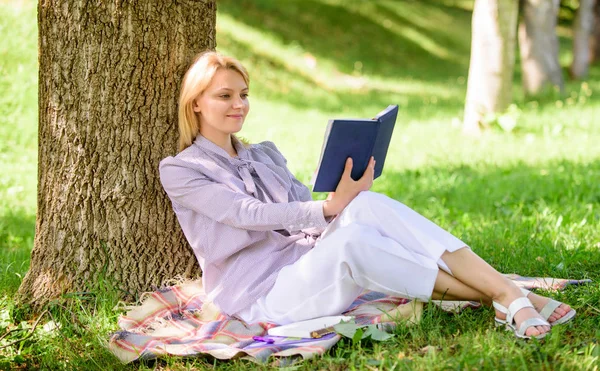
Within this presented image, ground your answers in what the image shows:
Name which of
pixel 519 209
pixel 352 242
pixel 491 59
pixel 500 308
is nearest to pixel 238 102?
pixel 352 242

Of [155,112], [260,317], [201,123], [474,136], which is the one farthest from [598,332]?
[474,136]

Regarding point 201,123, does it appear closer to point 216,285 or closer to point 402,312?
point 216,285

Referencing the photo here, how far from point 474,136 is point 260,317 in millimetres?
6274

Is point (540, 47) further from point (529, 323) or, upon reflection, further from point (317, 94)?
point (529, 323)

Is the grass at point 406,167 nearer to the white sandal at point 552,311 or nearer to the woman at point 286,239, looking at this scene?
the white sandal at point 552,311

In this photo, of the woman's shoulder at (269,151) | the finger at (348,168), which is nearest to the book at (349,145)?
the finger at (348,168)

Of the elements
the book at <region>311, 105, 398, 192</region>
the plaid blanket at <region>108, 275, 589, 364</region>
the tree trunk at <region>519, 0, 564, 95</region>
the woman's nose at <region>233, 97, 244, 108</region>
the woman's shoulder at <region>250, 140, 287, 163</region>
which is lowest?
the plaid blanket at <region>108, 275, 589, 364</region>

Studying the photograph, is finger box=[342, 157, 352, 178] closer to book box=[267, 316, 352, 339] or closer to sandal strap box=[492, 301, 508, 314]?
book box=[267, 316, 352, 339]

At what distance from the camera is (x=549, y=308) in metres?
3.43

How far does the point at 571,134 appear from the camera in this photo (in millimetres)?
9055

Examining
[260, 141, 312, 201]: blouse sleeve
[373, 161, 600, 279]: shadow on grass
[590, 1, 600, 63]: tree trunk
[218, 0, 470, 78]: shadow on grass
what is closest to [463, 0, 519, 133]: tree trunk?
[373, 161, 600, 279]: shadow on grass

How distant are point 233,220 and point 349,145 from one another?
2.16 ft

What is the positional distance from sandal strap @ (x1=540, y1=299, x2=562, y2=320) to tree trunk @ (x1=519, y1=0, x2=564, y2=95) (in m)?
10.7

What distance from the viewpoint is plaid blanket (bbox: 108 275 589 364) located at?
11.0 feet
